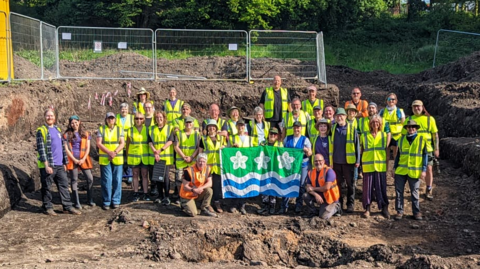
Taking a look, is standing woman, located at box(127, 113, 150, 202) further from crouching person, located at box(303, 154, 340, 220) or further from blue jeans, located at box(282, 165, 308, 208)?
crouching person, located at box(303, 154, 340, 220)

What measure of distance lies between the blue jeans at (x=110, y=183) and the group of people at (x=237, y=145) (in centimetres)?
2

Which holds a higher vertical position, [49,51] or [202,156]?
[49,51]

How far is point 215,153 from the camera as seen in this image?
39.1 feet

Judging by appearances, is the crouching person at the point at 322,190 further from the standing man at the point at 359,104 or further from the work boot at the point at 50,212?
the work boot at the point at 50,212

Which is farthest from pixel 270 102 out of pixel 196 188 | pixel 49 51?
pixel 49 51

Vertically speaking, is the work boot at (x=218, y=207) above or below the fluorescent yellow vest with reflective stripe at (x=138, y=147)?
below

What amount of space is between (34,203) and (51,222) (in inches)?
47.7

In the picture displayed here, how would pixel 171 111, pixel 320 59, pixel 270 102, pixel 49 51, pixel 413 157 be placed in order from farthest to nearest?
pixel 320 59, pixel 49 51, pixel 171 111, pixel 270 102, pixel 413 157

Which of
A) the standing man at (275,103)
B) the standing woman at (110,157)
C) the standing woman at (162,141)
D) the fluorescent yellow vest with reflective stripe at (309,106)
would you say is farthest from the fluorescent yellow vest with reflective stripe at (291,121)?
the standing woman at (110,157)

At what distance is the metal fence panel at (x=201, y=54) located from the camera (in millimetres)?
20562

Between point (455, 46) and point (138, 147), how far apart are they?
2347 centimetres

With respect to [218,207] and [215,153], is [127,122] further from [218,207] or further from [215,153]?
[218,207]

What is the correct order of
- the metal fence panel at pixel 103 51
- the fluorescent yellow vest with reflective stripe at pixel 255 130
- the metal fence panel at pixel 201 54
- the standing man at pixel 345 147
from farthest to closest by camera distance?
the metal fence panel at pixel 201 54 → the metal fence panel at pixel 103 51 → the fluorescent yellow vest with reflective stripe at pixel 255 130 → the standing man at pixel 345 147

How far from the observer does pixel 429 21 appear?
4128 cm
